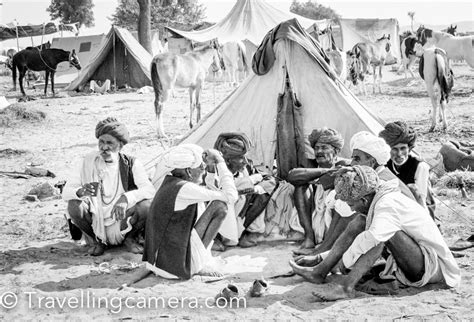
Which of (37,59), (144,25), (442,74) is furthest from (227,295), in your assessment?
(144,25)

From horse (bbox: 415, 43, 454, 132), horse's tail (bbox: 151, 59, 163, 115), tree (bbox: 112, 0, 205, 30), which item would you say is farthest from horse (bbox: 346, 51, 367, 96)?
tree (bbox: 112, 0, 205, 30)

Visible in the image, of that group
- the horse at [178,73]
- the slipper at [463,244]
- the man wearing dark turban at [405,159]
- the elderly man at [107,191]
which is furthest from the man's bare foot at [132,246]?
the horse at [178,73]

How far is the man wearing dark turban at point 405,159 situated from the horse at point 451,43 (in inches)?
A: 585

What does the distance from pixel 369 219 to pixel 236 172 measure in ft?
5.57

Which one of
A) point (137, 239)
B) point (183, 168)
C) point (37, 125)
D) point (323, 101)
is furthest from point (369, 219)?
point (37, 125)

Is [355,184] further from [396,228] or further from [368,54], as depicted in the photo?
[368,54]

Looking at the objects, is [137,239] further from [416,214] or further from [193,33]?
[193,33]

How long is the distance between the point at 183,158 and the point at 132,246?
1212mm

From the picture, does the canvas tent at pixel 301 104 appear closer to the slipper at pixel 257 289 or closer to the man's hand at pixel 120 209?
the man's hand at pixel 120 209

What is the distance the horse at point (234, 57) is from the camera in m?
19.3

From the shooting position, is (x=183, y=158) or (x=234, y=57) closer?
(x=183, y=158)

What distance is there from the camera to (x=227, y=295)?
3809 mm

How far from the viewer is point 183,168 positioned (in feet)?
13.9

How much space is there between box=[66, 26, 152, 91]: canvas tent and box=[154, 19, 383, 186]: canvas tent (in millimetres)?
13235
